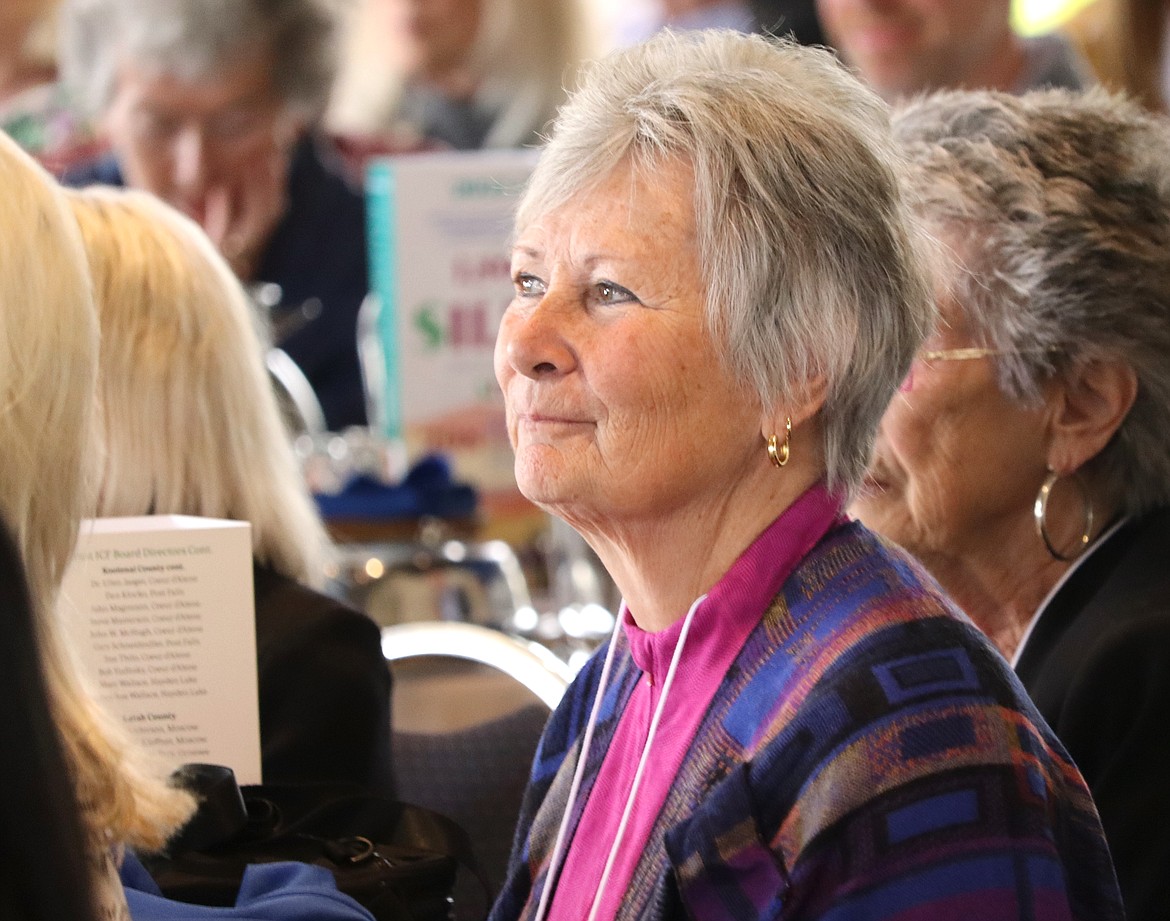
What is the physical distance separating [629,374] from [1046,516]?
0.78 m

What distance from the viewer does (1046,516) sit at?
1925 millimetres

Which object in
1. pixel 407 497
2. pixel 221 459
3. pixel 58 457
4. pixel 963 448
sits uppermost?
pixel 58 457

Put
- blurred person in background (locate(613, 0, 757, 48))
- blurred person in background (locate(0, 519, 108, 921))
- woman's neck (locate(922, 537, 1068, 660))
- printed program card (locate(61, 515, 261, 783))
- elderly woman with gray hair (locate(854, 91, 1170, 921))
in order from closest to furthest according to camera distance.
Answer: blurred person in background (locate(0, 519, 108, 921))
printed program card (locate(61, 515, 261, 783))
elderly woman with gray hair (locate(854, 91, 1170, 921))
woman's neck (locate(922, 537, 1068, 660))
blurred person in background (locate(613, 0, 757, 48))

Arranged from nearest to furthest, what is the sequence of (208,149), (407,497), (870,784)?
1. (870,784)
2. (407,497)
3. (208,149)

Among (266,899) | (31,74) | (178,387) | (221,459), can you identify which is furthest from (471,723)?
(31,74)

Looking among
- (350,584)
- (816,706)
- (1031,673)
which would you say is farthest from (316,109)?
(816,706)

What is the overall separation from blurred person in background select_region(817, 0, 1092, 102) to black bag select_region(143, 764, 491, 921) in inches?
162

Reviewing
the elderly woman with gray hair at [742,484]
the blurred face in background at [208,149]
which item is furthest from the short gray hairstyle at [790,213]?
the blurred face in background at [208,149]

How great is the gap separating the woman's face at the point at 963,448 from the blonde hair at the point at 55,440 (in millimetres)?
1023

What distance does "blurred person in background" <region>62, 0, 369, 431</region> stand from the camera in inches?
212

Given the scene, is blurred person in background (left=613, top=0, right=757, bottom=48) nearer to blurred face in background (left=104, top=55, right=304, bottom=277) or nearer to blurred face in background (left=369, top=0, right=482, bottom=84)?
blurred face in background (left=369, top=0, right=482, bottom=84)

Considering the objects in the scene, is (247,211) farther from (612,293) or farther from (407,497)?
(612,293)

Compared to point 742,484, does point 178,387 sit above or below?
below

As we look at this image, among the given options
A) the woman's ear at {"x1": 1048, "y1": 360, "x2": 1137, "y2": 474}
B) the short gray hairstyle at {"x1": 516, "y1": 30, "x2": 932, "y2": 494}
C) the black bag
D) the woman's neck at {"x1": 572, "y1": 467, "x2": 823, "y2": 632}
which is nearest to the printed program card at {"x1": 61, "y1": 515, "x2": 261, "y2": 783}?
the black bag
